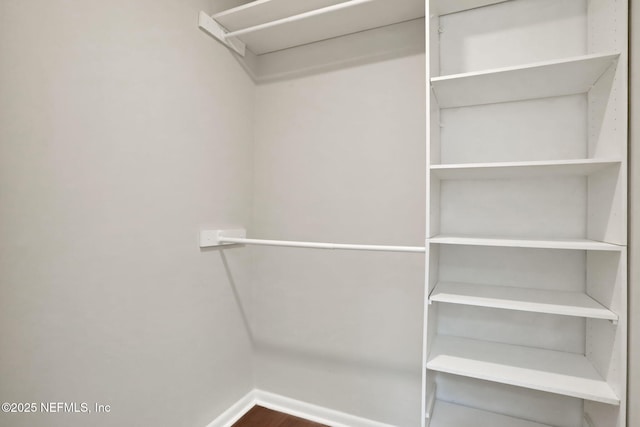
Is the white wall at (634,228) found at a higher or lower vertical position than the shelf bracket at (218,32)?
lower

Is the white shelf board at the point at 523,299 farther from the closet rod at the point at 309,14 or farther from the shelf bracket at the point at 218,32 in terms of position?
the shelf bracket at the point at 218,32

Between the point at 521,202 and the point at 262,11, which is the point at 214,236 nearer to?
the point at 262,11

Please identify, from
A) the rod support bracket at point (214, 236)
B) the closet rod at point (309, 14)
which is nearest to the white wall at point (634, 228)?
the closet rod at point (309, 14)

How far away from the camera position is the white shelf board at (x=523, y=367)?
1.12 m

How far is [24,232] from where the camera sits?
1028 mm

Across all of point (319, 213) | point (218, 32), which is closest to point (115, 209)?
point (319, 213)

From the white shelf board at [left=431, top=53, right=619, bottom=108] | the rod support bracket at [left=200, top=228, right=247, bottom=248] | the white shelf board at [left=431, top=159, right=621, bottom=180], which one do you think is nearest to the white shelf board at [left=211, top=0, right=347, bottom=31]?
the white shelf board at [left=431, top=53, right=619, bottom=108]

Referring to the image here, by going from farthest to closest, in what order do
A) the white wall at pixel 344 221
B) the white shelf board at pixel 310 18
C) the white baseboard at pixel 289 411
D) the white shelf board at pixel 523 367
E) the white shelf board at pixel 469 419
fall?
the white baseboard at pixel 289 411 < the white wall at pixel 344 221 < the white shelf board at pixel 310 18 < the white shelf board at pixel 469 419 < the white shelf board at pixel 523 367

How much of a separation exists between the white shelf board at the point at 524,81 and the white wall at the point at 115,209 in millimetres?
1261

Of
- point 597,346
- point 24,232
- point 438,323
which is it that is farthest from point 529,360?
point 24,232

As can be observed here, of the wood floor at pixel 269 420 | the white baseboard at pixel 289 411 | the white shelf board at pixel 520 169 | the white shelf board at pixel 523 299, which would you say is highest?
the white shelf board at pixel 520 169

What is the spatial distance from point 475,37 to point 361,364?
1.88 metres

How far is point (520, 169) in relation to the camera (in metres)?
1.26

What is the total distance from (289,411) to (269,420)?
5.5 inches
